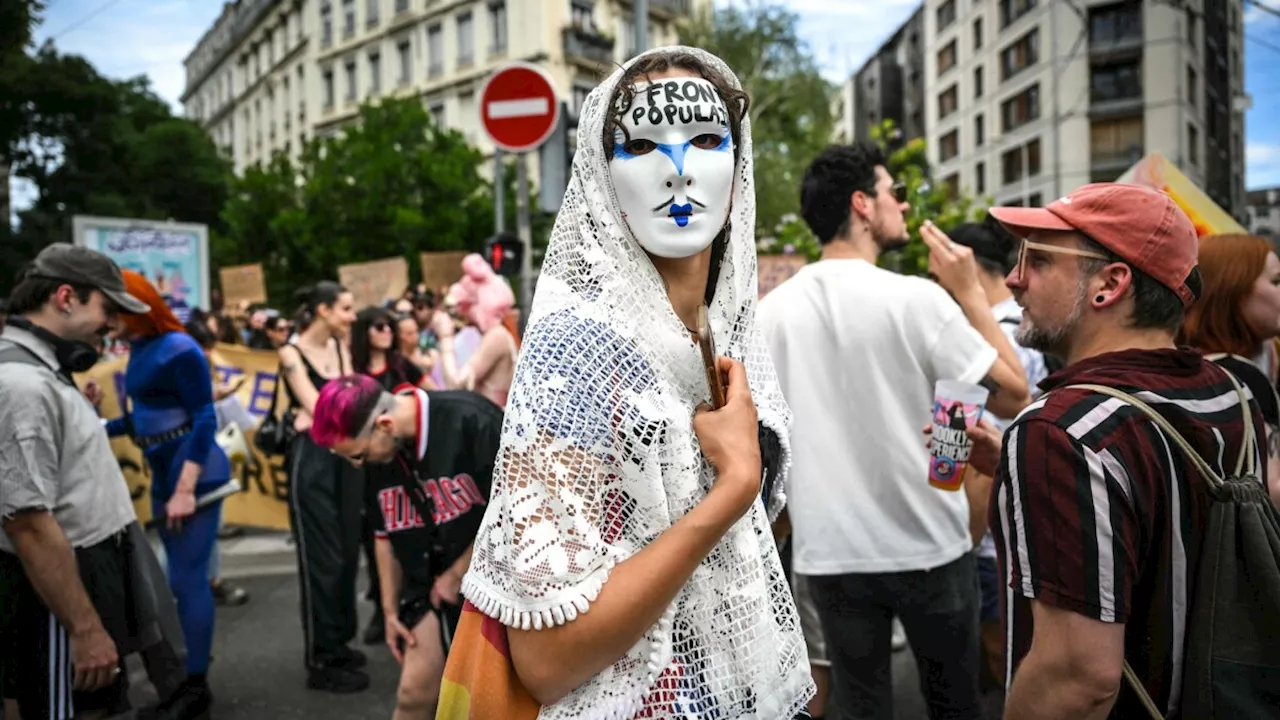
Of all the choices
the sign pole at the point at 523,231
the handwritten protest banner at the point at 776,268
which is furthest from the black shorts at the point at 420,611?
the handwritten protest banner at the point at 776,268

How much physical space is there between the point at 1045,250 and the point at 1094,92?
44.3m

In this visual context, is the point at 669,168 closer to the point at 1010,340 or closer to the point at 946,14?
the point at 1010,340

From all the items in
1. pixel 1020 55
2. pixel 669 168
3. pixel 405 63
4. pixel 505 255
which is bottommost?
pixel 669 168

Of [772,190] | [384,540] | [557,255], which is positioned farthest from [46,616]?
[772,190]

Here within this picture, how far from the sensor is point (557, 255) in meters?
1.45

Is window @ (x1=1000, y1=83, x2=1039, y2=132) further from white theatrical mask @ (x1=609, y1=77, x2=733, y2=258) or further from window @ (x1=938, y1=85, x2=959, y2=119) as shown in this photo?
white theatrical mask @ (x1=609, y1=77, x2=733, y2=258)

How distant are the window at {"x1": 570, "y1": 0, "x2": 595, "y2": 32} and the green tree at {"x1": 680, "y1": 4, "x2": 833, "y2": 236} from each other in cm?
651

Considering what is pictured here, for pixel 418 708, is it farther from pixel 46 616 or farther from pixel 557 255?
pixel 557 255

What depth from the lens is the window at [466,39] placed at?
39594 mm

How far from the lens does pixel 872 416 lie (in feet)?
9.04

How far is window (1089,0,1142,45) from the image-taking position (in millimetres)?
38094

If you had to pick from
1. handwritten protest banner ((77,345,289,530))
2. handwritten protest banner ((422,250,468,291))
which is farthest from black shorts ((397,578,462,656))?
handwritten protest banner ((422,250,468,291))

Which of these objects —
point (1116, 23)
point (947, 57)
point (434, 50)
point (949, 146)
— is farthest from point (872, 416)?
point (947, 57)

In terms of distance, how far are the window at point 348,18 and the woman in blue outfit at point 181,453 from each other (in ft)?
147
